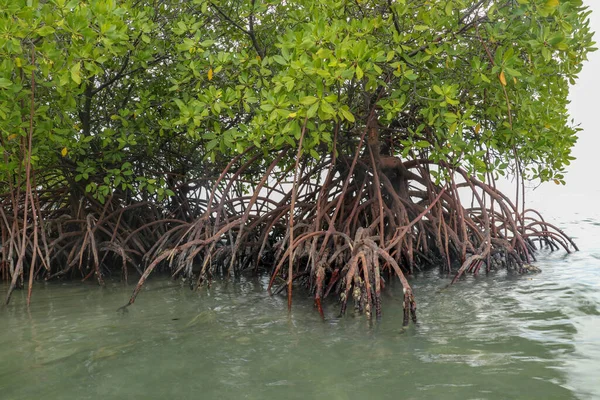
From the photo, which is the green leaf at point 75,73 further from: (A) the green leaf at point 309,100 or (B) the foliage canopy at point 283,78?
(A) the green leaf at point 309,100

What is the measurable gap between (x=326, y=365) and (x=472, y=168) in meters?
2.41

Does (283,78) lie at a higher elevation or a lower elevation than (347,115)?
higher

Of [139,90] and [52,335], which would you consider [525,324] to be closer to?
[52,335]

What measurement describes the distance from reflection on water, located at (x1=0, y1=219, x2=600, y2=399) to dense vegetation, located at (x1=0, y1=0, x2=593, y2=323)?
30cm

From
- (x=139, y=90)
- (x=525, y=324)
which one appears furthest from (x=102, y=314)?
(x=525, y=324)

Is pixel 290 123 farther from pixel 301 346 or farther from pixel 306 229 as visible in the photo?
pixel 306 229

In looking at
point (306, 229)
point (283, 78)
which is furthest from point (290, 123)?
point (306, 229)

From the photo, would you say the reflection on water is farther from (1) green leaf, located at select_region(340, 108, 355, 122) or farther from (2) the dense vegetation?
(1) green leaf, located at select_region(340, 108, 355, 122)

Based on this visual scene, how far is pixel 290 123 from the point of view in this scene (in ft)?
13.1

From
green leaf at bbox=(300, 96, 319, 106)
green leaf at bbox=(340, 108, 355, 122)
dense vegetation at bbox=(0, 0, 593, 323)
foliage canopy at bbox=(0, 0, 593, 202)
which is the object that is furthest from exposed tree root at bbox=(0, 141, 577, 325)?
green leaf at bbox=(300, 96, 319, 106)

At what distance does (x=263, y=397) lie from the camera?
2.65 meters

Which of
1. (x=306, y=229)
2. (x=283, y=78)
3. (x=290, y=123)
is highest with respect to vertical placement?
(x=283, y=78)

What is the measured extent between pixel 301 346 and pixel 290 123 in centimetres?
144

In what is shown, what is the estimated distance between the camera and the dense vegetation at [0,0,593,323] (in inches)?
153
